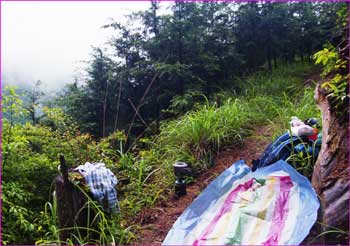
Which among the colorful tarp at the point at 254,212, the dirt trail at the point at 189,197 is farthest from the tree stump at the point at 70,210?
the colorful tarp at the point at 254,212

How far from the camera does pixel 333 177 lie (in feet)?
5.48

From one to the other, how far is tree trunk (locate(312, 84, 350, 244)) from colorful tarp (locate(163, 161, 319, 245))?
8 centimetres

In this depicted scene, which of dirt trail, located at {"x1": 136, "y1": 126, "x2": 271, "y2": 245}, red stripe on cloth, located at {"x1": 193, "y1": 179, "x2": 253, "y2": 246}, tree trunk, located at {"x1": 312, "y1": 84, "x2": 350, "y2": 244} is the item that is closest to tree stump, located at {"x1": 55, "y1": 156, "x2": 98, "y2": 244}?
dirt trail, located at {"x1": 136, "y1": 126, "x2": 271, "y2": 245}

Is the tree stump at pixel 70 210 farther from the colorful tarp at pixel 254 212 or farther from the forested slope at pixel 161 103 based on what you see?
the colorful tarp at pixel 254 212

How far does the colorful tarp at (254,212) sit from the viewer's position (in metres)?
1.55

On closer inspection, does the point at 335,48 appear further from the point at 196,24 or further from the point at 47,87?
the point at 47,87

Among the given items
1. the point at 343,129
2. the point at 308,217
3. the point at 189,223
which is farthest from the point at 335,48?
the point at 189,223

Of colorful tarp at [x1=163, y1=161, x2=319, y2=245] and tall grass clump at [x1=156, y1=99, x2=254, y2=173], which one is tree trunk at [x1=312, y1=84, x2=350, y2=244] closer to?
colorful tarp at [x1=163, y1=161, x2=319, y2=245]

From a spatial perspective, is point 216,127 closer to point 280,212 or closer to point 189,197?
point 189,197

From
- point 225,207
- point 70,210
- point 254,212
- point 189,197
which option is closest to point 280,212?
point 254,212

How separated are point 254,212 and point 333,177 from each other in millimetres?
465

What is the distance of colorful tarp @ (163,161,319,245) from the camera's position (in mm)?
1546

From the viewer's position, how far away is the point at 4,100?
101 inches

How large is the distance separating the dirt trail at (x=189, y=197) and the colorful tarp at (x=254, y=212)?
356 mm
